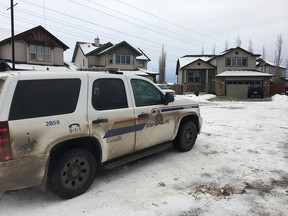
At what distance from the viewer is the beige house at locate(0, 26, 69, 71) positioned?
24578 millimetres

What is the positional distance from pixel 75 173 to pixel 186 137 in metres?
3.11

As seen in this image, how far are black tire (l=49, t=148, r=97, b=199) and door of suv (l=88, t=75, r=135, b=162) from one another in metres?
0.31

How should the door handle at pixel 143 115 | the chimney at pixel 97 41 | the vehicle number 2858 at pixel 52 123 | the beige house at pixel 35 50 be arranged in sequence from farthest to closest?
the chimney at pixel 97 41
the beige house at pixel 35 50
the door handle at pixel 143 115
the vehicle number 2858 at pixel 52 123

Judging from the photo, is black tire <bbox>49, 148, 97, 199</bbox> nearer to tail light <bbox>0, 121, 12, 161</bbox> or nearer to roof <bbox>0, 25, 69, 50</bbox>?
tail light <bbox>0, 121, 12, 161</bbox>

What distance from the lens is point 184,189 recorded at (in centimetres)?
420

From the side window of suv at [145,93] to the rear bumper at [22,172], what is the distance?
2043 mm

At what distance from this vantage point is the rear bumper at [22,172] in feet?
10.4

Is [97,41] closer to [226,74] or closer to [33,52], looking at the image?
[33,52]

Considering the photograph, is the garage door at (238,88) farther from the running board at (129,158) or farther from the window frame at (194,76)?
the running board at (129,158)

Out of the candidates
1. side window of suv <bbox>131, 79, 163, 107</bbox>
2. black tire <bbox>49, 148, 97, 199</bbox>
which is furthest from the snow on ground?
side window of suv <bbox>131, 79, 163, 107</bbox>

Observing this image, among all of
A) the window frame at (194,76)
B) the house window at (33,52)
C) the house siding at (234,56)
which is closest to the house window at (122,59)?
the window frame at (194,76)

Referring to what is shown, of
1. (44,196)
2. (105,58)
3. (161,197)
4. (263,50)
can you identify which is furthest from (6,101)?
(263,50)

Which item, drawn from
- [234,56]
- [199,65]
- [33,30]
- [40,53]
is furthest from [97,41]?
[234,56]

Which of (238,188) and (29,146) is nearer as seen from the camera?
(29,146)
